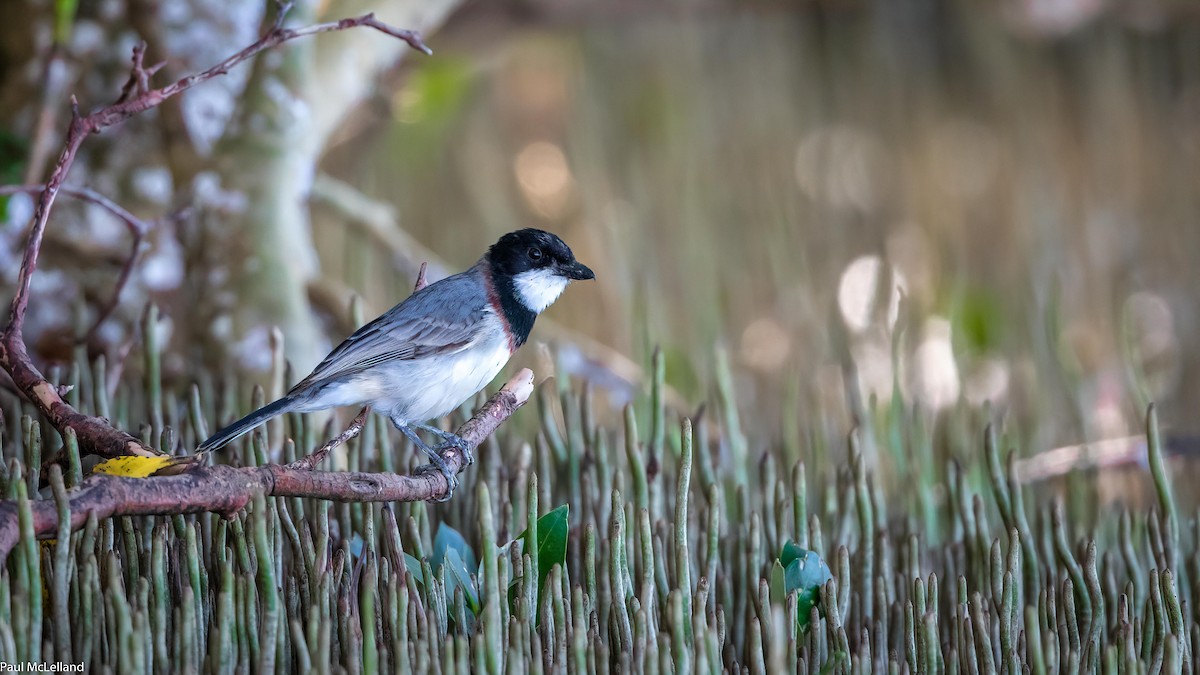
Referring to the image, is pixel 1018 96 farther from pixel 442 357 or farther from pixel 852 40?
pixel 442 357

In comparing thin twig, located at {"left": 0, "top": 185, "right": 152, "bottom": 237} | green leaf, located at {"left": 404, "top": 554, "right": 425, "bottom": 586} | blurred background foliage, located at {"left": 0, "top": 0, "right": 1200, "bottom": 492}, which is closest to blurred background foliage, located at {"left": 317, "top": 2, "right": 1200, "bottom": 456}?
blurred background foliage, located at {"left": 0, "top": 0, "right": 1200, "bottom": 492}

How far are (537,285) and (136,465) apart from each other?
3.11 feet

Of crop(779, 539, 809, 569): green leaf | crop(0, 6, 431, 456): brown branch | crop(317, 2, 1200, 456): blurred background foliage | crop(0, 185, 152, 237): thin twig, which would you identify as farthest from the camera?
crop(317, 2, 1200, 456): blurred background foliage

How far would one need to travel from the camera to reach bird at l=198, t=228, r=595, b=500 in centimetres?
214

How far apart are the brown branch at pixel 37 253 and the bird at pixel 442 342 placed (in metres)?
0.39

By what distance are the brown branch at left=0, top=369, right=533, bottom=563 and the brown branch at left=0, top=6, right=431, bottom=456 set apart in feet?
0.72

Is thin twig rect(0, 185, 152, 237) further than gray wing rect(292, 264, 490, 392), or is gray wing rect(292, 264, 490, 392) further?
gray wing rect(292, 264, 490, 392)

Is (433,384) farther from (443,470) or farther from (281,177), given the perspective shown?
(281,177)

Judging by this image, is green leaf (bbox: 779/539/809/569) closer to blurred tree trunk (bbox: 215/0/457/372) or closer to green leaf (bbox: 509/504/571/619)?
green leaf (bbox: 509/504/571/619)

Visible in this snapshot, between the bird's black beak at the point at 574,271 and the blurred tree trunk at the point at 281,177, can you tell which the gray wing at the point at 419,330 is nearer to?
the bird's black beak at the point at 574,271

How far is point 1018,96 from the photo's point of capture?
4.79 meters

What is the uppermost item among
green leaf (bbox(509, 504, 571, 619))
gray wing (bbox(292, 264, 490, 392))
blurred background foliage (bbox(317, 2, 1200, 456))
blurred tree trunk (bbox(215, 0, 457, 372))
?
blurred background foliage (bbox(317, 2, 1200, 456))

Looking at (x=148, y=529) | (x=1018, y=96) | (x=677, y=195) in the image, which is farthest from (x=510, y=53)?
(x=148, y=529)

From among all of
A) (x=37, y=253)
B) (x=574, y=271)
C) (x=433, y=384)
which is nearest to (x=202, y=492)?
(x=37, y=253)
